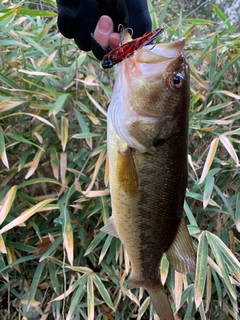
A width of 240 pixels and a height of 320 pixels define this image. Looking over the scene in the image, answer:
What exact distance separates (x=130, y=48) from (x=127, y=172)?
0.33 metres

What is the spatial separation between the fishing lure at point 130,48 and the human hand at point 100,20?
208mm

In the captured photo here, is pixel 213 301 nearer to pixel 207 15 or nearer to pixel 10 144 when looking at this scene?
pixel 10 144

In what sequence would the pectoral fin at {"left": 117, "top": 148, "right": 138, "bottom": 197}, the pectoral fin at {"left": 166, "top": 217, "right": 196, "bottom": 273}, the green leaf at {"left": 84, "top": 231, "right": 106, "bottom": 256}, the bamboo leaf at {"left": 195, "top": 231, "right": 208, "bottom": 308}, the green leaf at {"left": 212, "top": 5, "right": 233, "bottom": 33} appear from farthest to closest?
1. the green leaf at {"left": 212, "top": 5, "right": 233, "bottom": 33}
2. the green leaf at {"left": 84, "top": 231, "right": 106, "bottom": 256}
3. the bamboo leaf at {"left": 195, "top": 231, "right": 208, "bottom": 308}
4. the pectoral fin at {"left": 166, "top": 217, "right": 196, "bottom": 273}
5. the pectoral fin at {"left": 117, "top": 148, "right": 138, "bottom": 197}

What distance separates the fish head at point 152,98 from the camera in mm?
987

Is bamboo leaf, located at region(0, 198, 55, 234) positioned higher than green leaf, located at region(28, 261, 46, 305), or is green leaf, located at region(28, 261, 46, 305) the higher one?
bamboo leaf, located at region(0, 198, 55, 234)

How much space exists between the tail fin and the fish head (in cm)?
49

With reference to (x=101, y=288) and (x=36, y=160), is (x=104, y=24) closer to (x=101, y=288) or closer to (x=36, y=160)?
(x=36, y=160)

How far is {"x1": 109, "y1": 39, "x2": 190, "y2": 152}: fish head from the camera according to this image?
987 mm

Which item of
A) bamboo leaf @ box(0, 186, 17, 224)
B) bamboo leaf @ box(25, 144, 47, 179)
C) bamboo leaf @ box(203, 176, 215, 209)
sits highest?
bamboo leaf @ box(25, 144, 47, 179)

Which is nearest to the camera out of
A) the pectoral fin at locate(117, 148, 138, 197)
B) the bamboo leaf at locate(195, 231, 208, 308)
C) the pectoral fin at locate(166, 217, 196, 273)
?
the pectoral fin at locate(117, 148, 138, 197)

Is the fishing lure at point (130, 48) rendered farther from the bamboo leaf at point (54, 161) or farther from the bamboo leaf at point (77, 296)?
the bamboo leaf at point (77, 296)

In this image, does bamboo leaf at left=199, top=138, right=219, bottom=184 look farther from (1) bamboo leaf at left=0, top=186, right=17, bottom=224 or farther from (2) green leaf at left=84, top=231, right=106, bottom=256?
(1) bamboo leaf at left=0, top=186, right=17, bottom=224

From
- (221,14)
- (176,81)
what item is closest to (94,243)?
→ (176,81)

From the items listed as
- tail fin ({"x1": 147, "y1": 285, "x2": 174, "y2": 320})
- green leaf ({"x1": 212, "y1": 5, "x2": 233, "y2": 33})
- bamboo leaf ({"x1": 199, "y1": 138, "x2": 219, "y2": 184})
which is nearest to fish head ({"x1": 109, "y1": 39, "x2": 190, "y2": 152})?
tail fin ({"x1": 147, "y1": 285, "x2": 174, "y2": 320})
